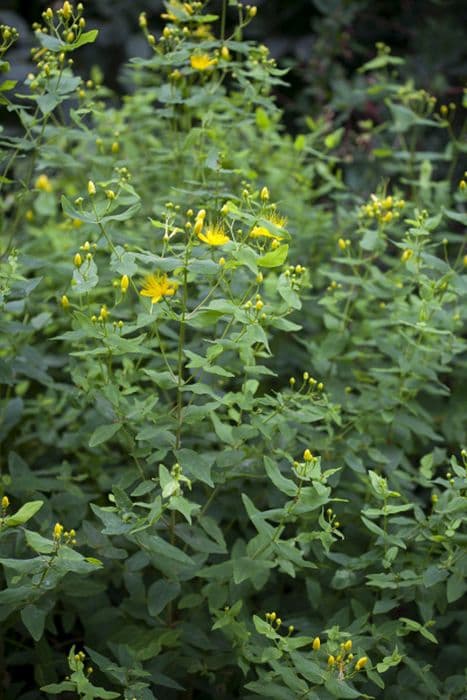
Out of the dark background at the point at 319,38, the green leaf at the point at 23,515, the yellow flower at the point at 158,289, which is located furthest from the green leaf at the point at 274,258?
the dark background at the point at 319,38

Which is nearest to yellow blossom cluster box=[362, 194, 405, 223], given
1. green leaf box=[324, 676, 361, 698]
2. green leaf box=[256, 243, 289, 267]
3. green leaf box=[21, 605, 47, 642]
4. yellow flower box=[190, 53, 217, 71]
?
yellow flower box=[190, 53, 217, 71]

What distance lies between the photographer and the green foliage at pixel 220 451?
6.50 feet

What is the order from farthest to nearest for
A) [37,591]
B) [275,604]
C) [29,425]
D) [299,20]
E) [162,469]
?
[299,20] → [29,425] → [275,604] → [37,591] → [162,469]

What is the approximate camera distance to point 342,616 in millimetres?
2254

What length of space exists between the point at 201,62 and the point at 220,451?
96cm

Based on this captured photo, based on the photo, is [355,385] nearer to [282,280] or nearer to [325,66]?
[282,280]

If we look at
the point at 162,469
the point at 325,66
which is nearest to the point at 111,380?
the point at 162,469

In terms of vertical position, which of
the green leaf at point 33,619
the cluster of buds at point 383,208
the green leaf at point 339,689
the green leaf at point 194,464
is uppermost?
the cluster of buds at point 383,208

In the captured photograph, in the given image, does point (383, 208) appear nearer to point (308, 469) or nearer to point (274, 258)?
point (274, 258)

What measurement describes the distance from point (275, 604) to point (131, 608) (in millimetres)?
358

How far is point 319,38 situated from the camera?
15.7 feet

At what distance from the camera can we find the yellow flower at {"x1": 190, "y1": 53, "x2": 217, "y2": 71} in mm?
2541

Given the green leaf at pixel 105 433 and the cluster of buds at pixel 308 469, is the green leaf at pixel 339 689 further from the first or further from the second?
the green leaf at pixel 105 433

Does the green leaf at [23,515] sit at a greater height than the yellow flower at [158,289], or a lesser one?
lesser
